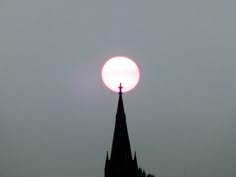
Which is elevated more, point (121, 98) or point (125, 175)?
A: point (121, 98)

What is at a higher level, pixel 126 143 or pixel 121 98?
pixel 121 98

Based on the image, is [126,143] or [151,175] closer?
[126,143]

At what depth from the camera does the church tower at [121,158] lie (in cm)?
7005

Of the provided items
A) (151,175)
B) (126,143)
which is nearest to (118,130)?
(126,143)

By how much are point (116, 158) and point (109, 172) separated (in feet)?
6.16

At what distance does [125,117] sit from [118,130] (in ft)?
6.67

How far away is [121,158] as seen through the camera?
7025 centimetres

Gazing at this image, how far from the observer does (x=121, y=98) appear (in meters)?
73.6

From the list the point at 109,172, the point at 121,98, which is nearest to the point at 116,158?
the point at 109,172

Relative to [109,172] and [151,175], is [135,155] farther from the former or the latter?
[151,175]

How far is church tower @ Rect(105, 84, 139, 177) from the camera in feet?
230

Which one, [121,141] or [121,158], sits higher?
[121,141]

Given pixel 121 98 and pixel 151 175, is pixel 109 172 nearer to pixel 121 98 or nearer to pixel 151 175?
pixel 121 98

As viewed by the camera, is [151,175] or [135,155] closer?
[135,155]
